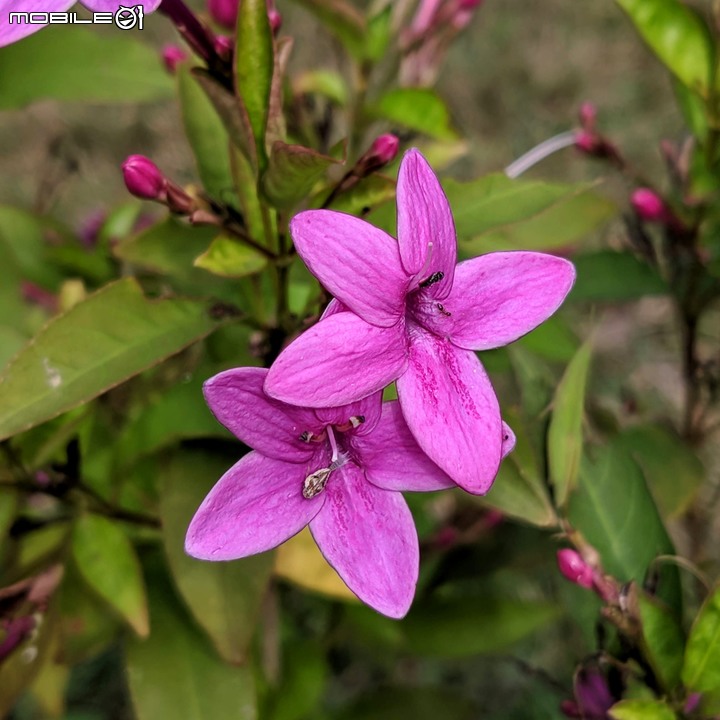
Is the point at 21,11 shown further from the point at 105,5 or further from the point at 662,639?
the point at 662,639

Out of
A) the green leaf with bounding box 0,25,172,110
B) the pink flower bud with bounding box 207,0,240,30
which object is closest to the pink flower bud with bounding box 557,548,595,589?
the pink flower bud with bounding box 207,0,240,30

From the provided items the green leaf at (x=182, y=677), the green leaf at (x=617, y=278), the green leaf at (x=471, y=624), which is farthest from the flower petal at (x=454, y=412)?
the green leaf at (x=471, y=624)

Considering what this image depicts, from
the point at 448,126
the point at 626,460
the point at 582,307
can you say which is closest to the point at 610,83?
the point at 582,307

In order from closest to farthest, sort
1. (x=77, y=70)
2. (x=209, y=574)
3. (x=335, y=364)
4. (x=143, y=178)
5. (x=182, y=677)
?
(x=335, y=364), (x=143, y=178), (x=209, y=574), (x=182, y=677), (x=77, y=70)

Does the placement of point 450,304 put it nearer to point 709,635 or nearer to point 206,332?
point 206,332

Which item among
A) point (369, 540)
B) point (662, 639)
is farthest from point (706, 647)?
point (369, 540)

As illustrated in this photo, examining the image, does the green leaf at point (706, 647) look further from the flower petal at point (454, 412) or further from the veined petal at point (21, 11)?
the veined petal at point (21, 11)
